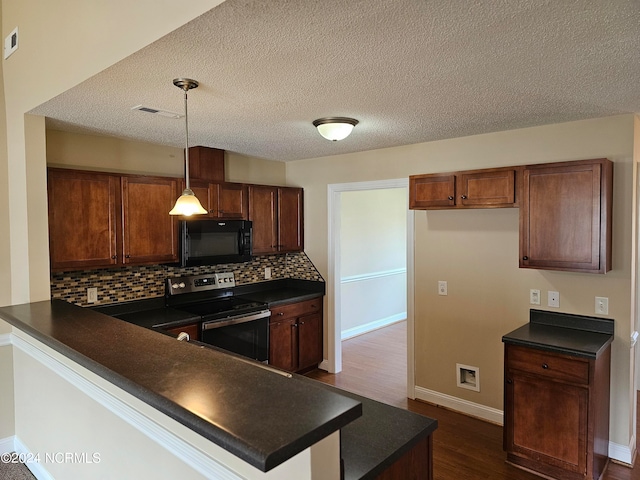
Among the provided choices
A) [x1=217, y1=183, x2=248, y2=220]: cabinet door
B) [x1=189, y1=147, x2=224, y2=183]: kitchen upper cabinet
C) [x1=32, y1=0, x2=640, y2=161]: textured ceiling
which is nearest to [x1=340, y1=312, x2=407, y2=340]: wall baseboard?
[x1=217, y1=183, x2=248, y2=220]: cabinet door

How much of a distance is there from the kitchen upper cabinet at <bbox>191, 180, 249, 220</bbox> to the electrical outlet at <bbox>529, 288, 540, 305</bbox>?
8.67ft

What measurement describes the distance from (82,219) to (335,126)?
A: 1954 millimetres

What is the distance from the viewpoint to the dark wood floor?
2842mm

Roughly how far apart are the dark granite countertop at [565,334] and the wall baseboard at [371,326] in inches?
127

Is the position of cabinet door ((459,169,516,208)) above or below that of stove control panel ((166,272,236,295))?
above

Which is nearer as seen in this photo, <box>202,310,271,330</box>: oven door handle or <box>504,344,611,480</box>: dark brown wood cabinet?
<box>504,344,611,480</box>: dark brown wood cabinet

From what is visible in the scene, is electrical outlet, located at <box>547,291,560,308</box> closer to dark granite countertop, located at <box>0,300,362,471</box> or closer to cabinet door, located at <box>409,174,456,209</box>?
cabinet door, located at <box>409,174,456,209</box>

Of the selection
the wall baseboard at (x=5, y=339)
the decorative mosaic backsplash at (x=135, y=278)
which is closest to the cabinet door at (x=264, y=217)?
the decorative mosaic backsplash at (x=135, y=278)

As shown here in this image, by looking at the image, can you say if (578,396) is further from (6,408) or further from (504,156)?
(6,408)

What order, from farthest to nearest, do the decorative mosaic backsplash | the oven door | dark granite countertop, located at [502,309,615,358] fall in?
the oven door, the decorative mosaic backsplash, dark granite countertop, located at [502,309,615,358]

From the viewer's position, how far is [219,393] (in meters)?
1.24

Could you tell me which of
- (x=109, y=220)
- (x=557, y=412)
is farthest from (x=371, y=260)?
(x=109, y=220)

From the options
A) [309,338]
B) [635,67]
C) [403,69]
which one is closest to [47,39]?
[403,69]

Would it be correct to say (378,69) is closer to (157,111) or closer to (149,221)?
(157,111)
